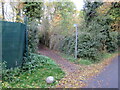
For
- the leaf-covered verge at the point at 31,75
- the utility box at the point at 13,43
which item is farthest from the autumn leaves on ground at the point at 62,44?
the utility box at the point at 13,43

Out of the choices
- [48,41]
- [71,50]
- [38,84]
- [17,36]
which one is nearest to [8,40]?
[17,36]

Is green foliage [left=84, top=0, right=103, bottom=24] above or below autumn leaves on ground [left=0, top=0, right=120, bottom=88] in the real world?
above

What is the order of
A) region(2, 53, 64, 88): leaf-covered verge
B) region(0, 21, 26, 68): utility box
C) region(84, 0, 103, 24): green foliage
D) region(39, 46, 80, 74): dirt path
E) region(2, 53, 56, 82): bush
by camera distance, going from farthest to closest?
region(84, 0, 103, 24): green foliage
region(39, 46, 80, 74): dirt path
region(0, 21, 26, 68): utility box
region(2, 53, 56, 82): bush
region(2, 53, 64, 88): leaf-covered verge

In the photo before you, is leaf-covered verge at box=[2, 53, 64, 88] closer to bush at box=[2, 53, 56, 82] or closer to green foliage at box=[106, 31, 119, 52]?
bush at box=[2, 53, 56, 82]

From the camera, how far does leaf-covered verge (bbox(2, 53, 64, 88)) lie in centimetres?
315

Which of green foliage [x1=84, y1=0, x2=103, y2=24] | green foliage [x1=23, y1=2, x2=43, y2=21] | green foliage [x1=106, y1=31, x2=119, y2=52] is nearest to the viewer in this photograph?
green foliage [x1=84, y1=0, x2=103, y2=24]

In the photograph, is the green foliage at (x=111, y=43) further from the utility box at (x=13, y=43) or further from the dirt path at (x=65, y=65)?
the utility box at (x=13, y=43)

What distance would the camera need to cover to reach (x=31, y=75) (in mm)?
3744

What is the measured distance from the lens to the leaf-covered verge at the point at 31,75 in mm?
3150

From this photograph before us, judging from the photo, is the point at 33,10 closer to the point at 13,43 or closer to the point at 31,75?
the point at 13,43

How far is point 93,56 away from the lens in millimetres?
6492

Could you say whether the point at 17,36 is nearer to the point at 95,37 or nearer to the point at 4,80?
the point at 4,80

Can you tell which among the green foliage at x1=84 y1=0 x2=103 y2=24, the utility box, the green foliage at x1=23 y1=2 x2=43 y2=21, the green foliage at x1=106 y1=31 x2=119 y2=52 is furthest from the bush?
the green foliage at x1=106 y1=31 x2=119 y2=52

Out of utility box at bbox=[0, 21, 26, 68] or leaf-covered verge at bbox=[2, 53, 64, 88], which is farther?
utility box at bbox=[0, 21, 26, 68]
